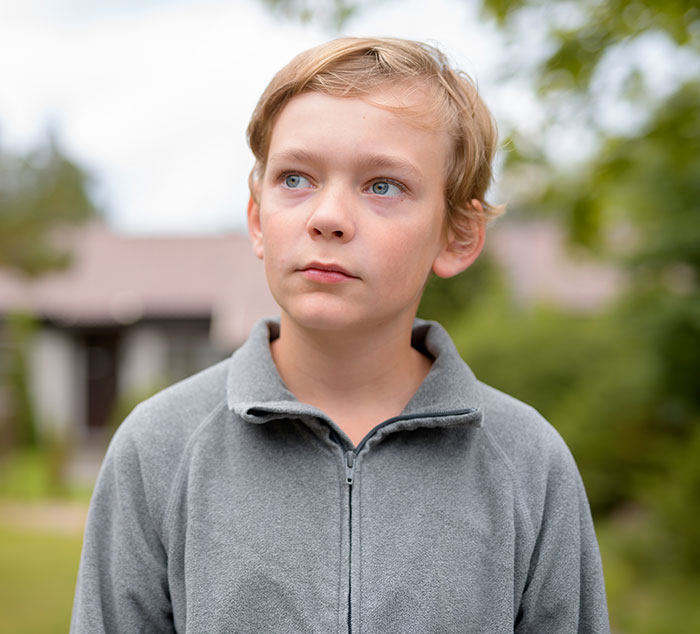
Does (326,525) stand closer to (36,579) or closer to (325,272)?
(325,272)

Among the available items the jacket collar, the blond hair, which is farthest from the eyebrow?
the jacket collar

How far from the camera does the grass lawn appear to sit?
6.01m

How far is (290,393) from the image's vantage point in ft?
5.39

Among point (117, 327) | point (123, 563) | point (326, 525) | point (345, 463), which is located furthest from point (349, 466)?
point (117, 327)

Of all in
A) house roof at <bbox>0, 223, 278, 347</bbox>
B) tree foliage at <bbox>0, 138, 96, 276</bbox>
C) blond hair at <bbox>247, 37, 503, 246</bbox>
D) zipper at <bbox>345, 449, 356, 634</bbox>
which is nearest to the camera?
zipper at <bbox>345, 449, 356, 634</bbox>

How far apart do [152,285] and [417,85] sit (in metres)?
17.0

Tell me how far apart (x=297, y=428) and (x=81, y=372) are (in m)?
17.1

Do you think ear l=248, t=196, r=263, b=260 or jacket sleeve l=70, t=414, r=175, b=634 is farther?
ear l=248, t=196, r=263, b=260

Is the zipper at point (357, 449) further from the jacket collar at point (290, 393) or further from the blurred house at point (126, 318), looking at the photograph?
the blurred house at point (126, 318)

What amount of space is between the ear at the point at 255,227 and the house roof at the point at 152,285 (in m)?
12.9

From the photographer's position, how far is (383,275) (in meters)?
1.54

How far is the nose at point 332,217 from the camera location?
58.1 inches

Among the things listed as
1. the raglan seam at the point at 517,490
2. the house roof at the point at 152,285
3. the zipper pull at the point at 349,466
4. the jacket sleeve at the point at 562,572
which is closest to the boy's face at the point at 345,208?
the zipper pull at the point at 349,466

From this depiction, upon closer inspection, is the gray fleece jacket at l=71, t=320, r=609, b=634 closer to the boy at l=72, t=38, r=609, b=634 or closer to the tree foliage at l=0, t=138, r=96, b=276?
the boy at l=72, t=38, r=609, b=634
